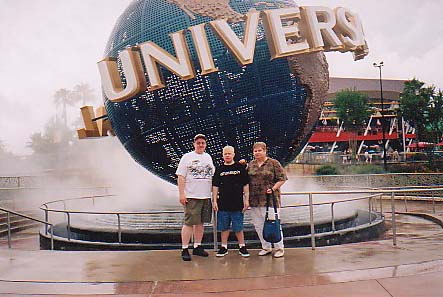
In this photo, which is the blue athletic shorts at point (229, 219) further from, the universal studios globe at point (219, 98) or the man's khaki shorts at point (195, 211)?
the universal studios globe at point (219, 98)

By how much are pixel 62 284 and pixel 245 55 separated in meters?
4.64

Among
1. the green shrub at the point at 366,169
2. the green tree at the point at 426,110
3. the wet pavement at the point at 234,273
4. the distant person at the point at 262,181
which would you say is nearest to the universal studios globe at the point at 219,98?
the distant person at the point at 262,181

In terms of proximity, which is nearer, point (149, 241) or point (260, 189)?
point (260, 189)

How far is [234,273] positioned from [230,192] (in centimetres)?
97

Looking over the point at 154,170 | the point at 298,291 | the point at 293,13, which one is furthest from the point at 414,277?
the point at 154,170

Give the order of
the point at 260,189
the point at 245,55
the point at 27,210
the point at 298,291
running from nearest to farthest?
the point at 298,291
the point at 260,189
the point at 245,55
the point at 27,210

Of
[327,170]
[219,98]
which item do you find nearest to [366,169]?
[327,170]

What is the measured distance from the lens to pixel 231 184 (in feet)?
17.1

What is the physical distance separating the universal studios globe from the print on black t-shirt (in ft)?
9.42

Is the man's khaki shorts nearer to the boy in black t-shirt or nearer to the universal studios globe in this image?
the boy in black t-shirt

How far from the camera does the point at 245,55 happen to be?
7.49 metres

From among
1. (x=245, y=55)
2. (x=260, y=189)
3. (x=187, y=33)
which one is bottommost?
(x=260, y=189)

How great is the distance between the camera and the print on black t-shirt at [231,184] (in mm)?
5199

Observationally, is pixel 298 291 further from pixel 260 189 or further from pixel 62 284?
pixel 62 284
